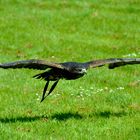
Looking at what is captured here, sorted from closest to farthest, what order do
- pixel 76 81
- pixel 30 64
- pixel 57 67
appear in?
pixel 30 64 → pixel 57 67 → pixel 76 81

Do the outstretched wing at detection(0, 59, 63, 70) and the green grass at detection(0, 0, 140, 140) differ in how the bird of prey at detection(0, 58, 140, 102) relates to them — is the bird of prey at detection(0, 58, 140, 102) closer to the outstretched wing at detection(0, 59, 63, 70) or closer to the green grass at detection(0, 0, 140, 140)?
the outstretched wing at detection(0, 59, 63, 70)

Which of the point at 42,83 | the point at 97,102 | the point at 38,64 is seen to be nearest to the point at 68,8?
the point at 42,83

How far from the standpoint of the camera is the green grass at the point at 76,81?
11602mm

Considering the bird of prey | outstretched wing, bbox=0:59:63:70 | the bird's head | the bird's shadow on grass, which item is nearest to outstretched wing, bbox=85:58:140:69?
the bird of prey

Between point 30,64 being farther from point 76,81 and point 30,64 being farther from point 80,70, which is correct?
point 76,81

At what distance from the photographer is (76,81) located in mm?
16562

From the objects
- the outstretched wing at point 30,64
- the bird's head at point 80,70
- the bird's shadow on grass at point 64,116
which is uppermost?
the outstretched wing at point 30,64

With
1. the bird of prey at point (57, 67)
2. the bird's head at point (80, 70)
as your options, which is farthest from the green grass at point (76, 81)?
the bird's head at point (80, 70)

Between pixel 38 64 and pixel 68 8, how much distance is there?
19266 mm

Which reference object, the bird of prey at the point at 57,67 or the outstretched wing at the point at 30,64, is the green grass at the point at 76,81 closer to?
the bird of prey at the point at 57,67

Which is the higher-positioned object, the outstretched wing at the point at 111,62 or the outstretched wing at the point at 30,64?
the outstretched wing at the point at 30,64

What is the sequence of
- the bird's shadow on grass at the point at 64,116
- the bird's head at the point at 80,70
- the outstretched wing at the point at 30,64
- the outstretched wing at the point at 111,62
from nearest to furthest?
the outstretched wing at the point at 30,64
the bird's head at the point at 80,70
the outstretched wing at the point at 111,62
the bird's shadow on grass at the point at 64,116

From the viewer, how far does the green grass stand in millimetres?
11602

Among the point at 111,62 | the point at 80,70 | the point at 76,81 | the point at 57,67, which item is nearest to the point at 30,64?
the point at 57,67
